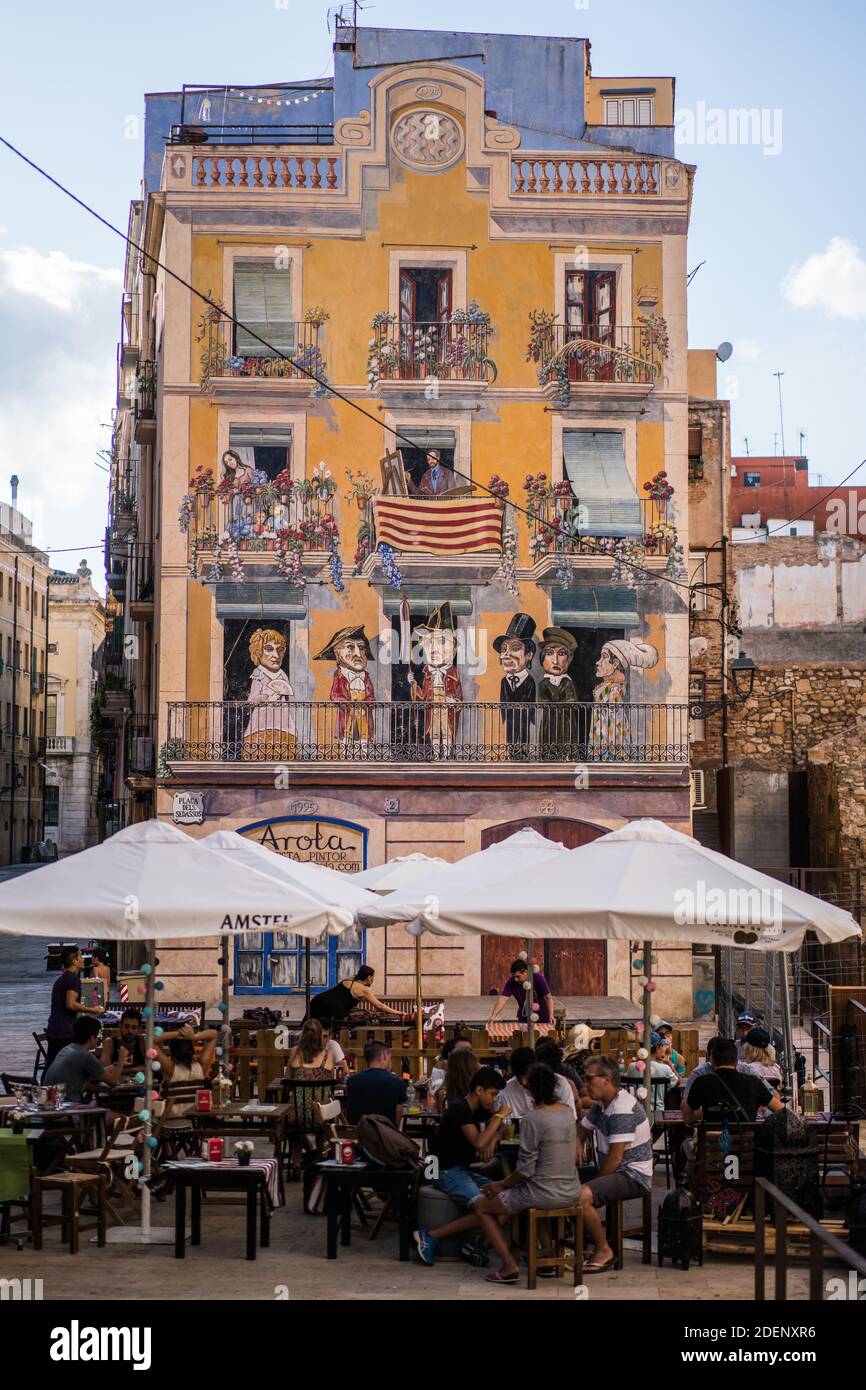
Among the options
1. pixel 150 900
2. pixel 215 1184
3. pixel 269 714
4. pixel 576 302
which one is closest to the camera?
pixel 215 1184

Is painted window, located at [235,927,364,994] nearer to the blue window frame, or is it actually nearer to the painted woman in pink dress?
the blue window frame

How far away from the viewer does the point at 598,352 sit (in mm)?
31422

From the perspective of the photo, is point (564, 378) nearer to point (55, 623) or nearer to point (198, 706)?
point (198, 706)

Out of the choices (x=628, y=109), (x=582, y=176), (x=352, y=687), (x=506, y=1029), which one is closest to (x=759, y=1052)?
(x=506, y=1029)

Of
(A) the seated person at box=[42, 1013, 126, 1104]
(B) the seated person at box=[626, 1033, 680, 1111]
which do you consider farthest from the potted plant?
(B) the seated person at box=[626, 1033, 680, 1111]

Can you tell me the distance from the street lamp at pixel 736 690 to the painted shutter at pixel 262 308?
9.66 m

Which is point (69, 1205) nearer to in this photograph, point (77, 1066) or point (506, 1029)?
point (77, 1066)

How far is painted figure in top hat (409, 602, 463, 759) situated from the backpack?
1796 cm

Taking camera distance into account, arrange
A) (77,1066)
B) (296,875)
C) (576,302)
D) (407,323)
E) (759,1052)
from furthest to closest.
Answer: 1. (576,302)
2. (407,323)
3. (759,1052)
4. (296,875)
5. (77,1066)

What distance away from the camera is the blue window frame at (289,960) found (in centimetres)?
2998

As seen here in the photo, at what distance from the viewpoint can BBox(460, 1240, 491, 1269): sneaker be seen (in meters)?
12.4

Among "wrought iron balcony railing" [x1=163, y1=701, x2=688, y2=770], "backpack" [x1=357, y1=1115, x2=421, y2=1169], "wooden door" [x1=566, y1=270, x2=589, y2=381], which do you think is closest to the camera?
"backpack" [x1=357, y1=1115, x2=421, y2=1169]

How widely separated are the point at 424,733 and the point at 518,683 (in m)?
1.83

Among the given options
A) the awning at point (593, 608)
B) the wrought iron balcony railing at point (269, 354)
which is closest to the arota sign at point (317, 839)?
the awning at point (593, 608)
